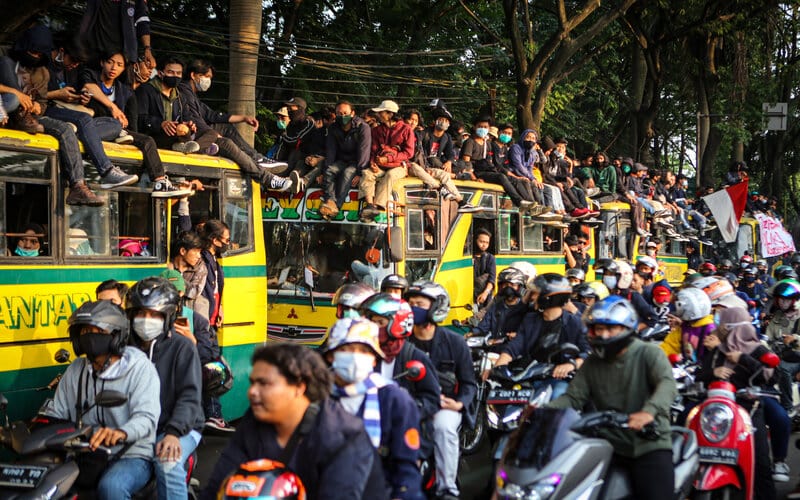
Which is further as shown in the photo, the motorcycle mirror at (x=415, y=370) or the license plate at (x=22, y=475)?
the motorcycle mirror at (x=415, y=370)

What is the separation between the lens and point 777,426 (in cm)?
822

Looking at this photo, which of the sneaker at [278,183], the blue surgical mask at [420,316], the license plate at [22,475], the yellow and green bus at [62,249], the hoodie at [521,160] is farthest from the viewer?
the hoodie at [521,160]

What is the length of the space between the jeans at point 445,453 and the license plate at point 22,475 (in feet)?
8.02

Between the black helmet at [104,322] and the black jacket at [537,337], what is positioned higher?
the black helmet at [104,322]

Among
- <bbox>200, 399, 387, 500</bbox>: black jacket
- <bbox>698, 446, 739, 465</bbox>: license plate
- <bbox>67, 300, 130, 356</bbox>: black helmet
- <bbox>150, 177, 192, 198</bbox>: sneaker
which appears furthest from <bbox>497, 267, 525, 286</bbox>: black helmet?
<bbox>200, 399, 387, 500</bbox>: black jacket

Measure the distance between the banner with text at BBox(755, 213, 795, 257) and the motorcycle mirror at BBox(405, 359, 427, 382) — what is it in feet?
71.3

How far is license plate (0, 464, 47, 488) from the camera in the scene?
525cm

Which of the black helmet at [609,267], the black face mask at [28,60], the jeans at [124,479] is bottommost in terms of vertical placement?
the jeans at [124,479]

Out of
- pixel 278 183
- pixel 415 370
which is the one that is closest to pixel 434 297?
pixel 415 370

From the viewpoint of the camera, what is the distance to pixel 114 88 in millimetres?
10195

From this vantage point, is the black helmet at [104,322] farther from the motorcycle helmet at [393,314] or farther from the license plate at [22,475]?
the motorcycle helmet at [393,314]

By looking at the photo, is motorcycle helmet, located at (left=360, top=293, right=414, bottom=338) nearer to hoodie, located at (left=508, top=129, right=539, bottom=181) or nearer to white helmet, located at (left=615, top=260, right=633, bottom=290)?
white helmet, located at (left=615, top=260, right=633, bottom=290)

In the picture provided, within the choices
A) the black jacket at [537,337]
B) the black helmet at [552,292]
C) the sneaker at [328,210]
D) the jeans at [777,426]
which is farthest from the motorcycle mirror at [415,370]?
the sneaker at [328,210]

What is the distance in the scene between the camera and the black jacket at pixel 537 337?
8875 millimetres
